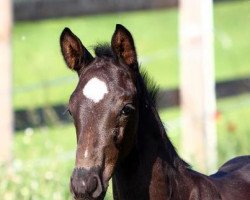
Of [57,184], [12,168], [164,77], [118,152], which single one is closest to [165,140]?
[118,152]

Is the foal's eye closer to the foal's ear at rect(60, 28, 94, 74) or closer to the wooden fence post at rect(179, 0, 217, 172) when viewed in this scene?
the foal's ear at rect(60, 28, 94, 74)

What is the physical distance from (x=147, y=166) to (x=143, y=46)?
16.6 metres

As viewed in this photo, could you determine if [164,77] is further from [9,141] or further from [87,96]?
[87,96]

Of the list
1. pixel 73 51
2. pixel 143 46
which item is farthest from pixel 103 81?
pixel 143 46

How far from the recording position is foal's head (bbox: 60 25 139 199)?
4984 millimetres

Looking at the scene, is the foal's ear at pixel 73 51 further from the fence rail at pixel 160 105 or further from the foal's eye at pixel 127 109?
the fence rail at pixel 160 105

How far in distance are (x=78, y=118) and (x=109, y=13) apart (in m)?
5.21

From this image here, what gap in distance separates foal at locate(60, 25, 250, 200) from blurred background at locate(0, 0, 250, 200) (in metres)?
0.30

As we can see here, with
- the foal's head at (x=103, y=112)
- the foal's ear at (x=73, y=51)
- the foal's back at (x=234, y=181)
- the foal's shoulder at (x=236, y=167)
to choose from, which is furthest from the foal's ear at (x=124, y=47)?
the foal's shoulder at (x=236, y=167)

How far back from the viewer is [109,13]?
1023cm

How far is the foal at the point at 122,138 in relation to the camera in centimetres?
505

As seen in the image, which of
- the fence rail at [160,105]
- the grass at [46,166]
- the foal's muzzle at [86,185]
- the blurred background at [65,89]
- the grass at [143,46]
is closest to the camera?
the foal's muzzle at [86,185]

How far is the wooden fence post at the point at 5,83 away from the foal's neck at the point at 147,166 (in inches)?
129

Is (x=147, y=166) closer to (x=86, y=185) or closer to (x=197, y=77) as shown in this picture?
(x=86, y=185)
